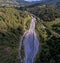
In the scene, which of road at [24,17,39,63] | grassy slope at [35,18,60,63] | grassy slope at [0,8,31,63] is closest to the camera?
grassy slope at [35,18,60,63]

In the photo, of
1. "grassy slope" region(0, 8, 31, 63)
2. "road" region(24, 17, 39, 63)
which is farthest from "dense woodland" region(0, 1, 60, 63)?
"road" region(24, 17, 39, 63)

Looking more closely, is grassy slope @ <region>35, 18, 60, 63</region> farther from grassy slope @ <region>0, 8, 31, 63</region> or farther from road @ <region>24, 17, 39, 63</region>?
grassy slope @ <region>0, 8, 31, 63</region>

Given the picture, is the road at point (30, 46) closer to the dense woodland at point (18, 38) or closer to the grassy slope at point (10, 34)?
the dense woodland at point (18, 38)

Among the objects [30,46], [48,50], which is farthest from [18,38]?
[48,50]

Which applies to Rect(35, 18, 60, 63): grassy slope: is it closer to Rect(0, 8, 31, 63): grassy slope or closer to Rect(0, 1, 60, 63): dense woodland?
Rect(0, 1, 60, 63): dense woodland

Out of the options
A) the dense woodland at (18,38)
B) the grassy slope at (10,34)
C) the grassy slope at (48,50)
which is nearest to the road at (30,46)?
the dense woodland at (18,38)

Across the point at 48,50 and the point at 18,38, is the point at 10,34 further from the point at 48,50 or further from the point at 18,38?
the point at 48,50

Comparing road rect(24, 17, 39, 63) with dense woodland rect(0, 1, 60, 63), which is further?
road rect(24, 17, 39, 63)

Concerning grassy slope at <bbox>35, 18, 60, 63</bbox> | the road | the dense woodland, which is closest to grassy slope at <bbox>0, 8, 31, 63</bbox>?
the dense woodland

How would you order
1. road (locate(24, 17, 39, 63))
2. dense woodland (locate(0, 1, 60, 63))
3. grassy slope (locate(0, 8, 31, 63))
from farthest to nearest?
road (locate(24, 17, 39, 63)) → grassy slope (locate(0, 8, 31, 63)) → dense woodland (locate(0, 1, 60, 63))

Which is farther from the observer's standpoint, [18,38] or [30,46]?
[18,38]
